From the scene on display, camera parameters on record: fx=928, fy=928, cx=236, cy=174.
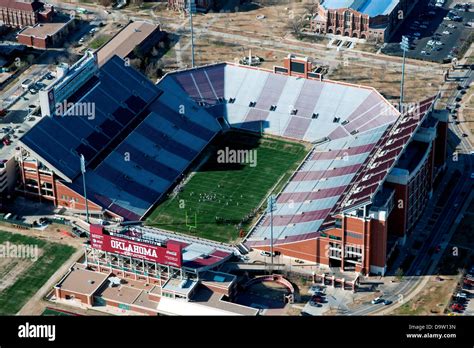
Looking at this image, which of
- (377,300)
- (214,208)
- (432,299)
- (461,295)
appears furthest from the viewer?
(214,208)

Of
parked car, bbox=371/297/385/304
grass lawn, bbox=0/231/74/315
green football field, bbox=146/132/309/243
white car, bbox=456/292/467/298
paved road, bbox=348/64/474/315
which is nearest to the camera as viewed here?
white car, bbox=456/292/467/298

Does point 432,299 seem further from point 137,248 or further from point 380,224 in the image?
point 137,248

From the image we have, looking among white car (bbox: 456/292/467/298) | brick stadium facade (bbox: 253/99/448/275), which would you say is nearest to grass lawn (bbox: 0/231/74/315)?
brick stadium facade (bbox: 253/99/448/275)

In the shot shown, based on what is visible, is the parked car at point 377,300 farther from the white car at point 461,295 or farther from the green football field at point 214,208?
the green football field at point 214,208

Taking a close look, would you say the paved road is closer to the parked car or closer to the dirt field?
the parked car

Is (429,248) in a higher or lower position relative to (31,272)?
higher

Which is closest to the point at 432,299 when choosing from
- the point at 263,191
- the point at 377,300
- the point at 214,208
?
the point at 377,300

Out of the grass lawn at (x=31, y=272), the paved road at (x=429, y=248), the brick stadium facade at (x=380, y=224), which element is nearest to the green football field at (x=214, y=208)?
the brick stadium facade at (x=380, y=224)
